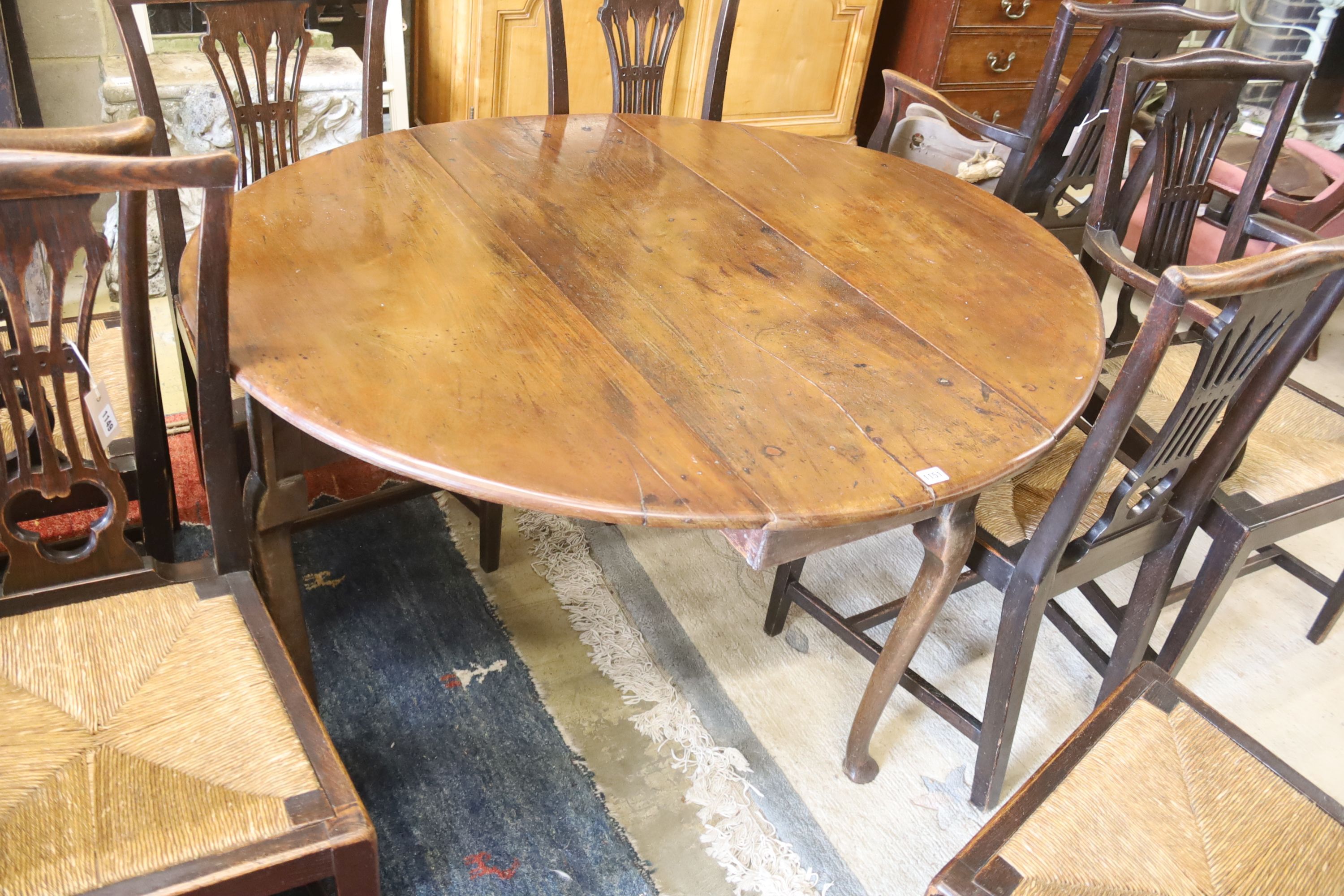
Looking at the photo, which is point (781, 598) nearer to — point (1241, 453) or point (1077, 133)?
point (1241, 453)

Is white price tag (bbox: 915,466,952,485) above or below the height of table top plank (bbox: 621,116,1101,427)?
below

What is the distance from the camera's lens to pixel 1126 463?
1.75m

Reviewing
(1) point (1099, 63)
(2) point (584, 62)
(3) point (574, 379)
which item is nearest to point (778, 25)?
(2) point (584, 62)

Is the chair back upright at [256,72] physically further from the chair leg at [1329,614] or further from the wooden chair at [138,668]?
the chair leg at [1329,614]

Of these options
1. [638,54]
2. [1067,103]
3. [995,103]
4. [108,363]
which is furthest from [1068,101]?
[108,363]

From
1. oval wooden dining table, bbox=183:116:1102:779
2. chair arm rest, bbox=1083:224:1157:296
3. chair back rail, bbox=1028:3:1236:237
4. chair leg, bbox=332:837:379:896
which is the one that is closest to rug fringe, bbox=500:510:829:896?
oval wooden dining table, bbox=183:116:1102:779

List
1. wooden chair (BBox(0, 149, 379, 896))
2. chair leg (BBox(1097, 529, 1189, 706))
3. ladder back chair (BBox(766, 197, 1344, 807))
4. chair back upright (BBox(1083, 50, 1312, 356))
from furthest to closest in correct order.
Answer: chair back upright (BBox(1083, 50, 1312, 356)) → chair leg (BBox(1097, 529, 1189, 706)) → ladder back chair (BBox(766, 197, 1344, 807)) → wooden chair (BBox(0, 149, 379, 896))

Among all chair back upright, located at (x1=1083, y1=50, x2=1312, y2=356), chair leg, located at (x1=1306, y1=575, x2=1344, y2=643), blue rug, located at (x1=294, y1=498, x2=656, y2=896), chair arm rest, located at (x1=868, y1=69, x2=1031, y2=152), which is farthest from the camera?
chair arm rest, located at (x1=868, y1=69, x2=1031, y2=152)

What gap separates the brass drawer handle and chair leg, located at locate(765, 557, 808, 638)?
102 inches

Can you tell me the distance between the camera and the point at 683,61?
11.3ft

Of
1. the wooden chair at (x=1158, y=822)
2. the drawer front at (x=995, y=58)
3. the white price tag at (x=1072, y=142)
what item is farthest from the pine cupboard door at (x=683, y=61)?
the wooden chair at (x=1158, y=822)

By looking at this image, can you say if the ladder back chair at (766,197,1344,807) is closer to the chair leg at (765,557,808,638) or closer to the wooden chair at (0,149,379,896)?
the chair leg at (765,557,808,638)

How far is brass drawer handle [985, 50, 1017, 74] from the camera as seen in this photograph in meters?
3.73

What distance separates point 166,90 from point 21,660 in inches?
75.4
